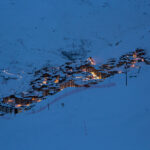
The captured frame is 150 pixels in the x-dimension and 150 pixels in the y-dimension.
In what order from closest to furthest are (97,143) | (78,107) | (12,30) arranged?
(97,143), (78,107), (12,30)

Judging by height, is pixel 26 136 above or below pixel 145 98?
below

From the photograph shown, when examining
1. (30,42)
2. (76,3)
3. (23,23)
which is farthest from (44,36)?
(76,3)

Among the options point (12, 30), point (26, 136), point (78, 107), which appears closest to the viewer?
point (26, 136)

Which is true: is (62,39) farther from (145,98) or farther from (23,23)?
(145,98)

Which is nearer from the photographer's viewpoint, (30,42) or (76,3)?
(30,42)

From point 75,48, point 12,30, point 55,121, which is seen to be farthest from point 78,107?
point 12,30

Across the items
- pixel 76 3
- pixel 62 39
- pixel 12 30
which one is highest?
pixel 76 3

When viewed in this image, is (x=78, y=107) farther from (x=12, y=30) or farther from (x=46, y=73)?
(x=12, y=30)
